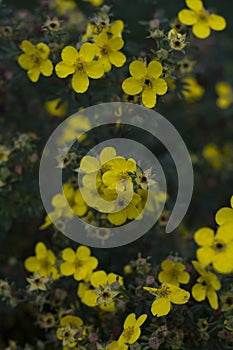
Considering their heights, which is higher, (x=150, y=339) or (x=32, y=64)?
(x=32, y=64)

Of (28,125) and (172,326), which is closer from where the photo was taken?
(172,326)

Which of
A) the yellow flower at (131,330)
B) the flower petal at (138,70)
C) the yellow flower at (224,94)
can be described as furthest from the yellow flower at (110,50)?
the yellow flower at (224,94)

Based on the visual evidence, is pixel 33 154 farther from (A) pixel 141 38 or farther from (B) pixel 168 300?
(A) pixel 141 38

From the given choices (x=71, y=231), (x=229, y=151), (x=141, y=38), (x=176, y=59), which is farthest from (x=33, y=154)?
(x=141, y=38)

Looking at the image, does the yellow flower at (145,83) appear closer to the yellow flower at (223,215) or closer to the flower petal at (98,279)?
the yellow flower at (223,215)

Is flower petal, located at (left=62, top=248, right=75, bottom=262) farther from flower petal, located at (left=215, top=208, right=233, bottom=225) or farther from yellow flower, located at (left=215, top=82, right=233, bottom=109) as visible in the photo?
yellow flower, located at (left=215, top=82, right=233, bottom=109)
